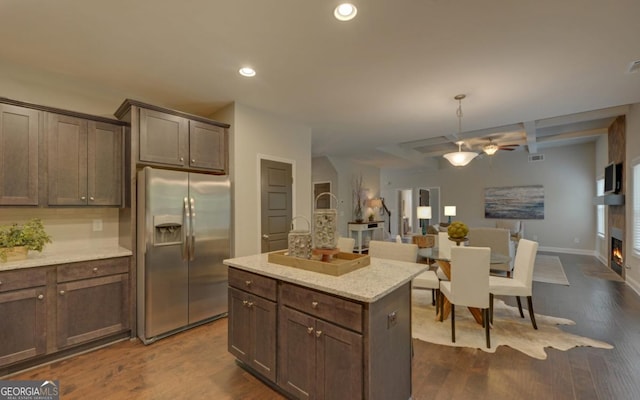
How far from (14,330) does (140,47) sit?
8.39 feet

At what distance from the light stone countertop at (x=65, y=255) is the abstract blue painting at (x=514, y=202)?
9.80m

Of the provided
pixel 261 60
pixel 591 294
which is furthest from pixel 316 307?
pixel 591 294

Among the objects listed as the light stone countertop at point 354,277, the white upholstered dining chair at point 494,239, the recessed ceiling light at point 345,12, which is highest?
the recessed ceiling light at point 345,12

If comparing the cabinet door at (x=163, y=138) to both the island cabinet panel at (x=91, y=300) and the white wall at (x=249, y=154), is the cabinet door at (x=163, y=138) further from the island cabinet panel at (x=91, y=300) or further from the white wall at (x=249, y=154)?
the island cabinet panel at (x=91, y=300)

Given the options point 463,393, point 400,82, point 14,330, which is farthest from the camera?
point 400,82

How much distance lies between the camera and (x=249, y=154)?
388 centimetres

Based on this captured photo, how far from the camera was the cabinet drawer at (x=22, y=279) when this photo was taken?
2.24 m

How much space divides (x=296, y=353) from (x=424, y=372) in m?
1.19

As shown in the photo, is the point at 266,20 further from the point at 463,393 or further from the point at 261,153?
the point at 463,393

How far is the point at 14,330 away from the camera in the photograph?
2.28 m

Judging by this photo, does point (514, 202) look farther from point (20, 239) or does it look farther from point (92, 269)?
point (20, 239)

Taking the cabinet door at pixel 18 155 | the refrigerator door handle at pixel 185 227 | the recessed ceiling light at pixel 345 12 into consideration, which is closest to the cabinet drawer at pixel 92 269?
the refrigerator door handle at pixel 185 227

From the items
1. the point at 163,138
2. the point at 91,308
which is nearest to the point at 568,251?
the point at 163,138

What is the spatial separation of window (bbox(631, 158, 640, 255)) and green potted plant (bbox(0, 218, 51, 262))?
7670mm
